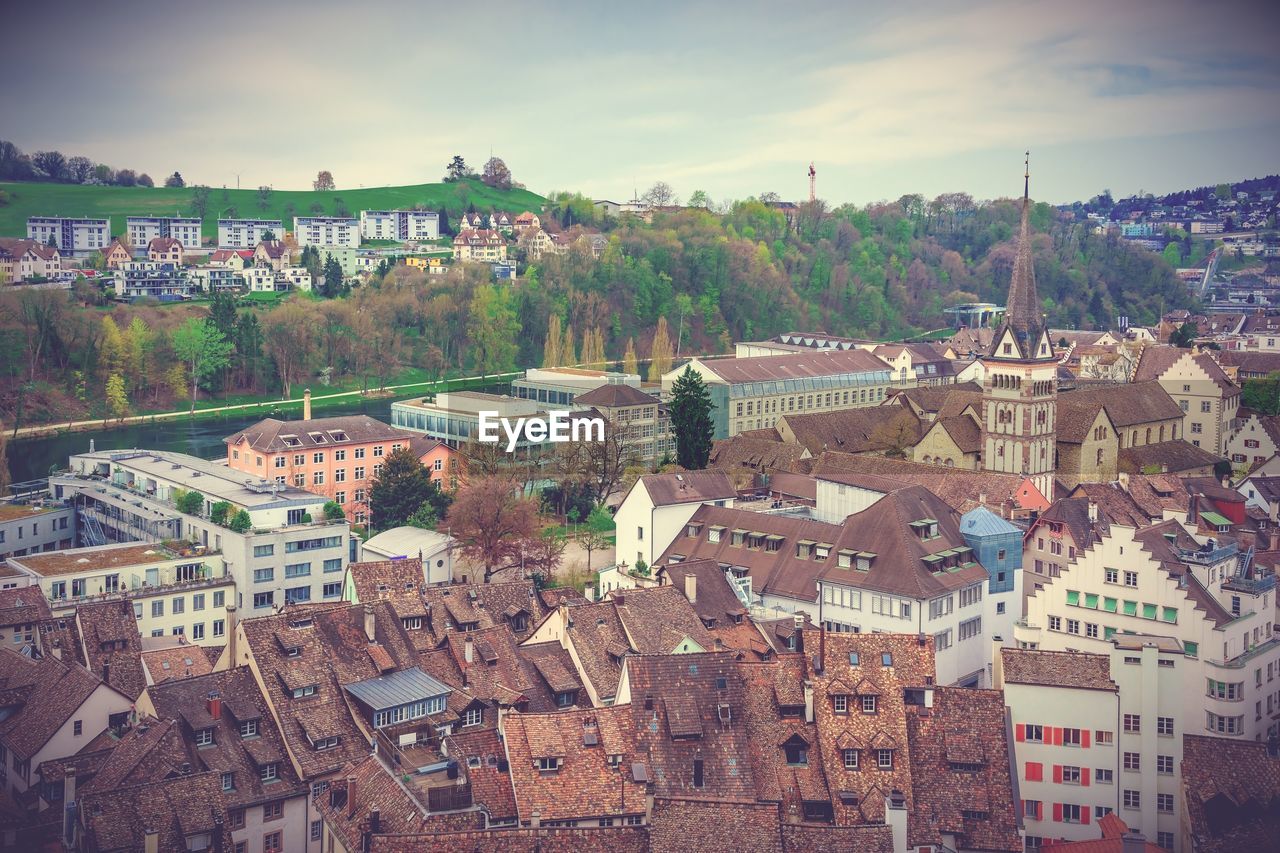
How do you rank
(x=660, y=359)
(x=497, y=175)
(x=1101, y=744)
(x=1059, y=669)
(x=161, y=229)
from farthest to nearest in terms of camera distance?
(x=497, y=175), (x=161, y=229), (x=660, y=359), (x=1059, y=669), (x=1101, y=744)

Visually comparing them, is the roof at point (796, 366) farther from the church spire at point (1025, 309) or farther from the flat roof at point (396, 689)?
the flat roof at point (396, 689)

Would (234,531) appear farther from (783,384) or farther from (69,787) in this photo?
(783,384)

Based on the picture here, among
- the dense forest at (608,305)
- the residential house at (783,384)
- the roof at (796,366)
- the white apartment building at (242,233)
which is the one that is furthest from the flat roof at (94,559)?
the white apartment building at (242,233)

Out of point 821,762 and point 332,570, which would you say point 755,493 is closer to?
point 332,570

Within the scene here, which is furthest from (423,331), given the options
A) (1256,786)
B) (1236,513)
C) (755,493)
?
(1256,786)

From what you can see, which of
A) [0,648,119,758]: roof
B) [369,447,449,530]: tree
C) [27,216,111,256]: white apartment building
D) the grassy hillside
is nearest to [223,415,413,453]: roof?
[369,447,449,530]: tree

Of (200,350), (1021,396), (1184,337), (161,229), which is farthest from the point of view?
(161,229)

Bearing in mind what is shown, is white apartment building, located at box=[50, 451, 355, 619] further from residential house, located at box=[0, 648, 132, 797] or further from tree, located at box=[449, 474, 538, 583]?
residential house, located at box=[0, 648, 132, 797]

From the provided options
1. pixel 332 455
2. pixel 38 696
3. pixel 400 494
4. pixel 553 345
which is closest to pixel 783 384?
pixel 332 455
